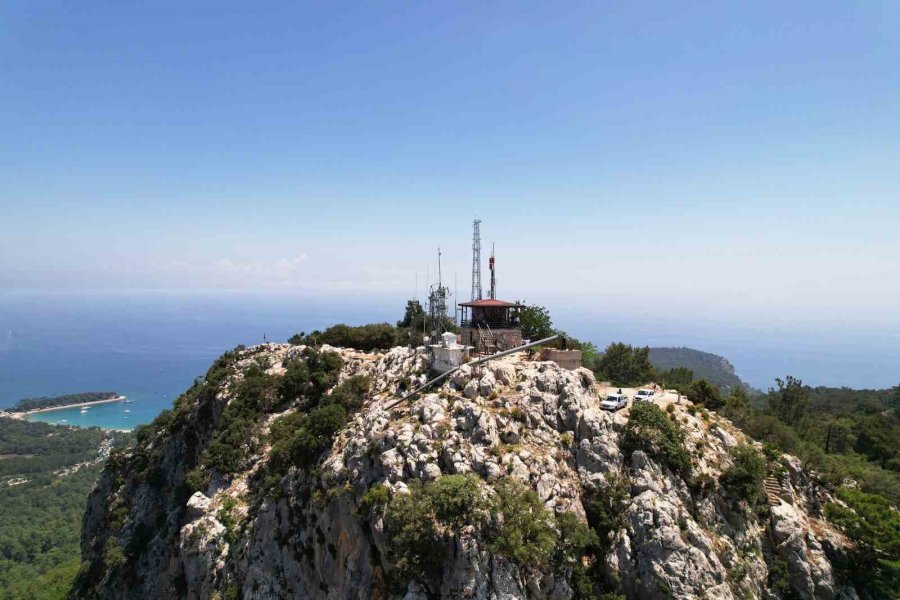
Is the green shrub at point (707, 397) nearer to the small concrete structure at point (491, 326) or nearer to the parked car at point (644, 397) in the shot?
the parked car at point (644, 397)

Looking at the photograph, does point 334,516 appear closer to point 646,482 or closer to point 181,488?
point 646,482

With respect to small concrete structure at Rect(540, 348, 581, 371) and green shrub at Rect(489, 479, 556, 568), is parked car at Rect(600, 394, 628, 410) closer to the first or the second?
small concrete structure at Rect(540, 348, 581, 371)

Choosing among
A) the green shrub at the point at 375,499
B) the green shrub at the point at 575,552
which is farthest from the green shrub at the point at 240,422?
the green shrub at the point at 575,552

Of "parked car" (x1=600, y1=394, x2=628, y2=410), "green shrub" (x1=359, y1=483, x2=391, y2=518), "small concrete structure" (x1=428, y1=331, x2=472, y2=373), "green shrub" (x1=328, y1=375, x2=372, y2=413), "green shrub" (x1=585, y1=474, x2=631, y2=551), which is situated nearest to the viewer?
"green shrub" (x1=585, y1=474, x2=631, y2=551)

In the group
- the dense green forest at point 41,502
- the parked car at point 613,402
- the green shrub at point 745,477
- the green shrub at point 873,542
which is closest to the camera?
the green shrub at point 873,542

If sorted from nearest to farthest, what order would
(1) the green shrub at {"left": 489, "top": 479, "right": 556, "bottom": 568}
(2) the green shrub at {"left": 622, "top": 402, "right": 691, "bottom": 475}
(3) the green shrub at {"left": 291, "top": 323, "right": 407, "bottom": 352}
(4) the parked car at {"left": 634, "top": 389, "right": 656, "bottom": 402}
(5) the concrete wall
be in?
(1) the green shrub at {"left": 489, "top": 479, "right": 556, "bottom": 568} < (2) the green shrub at {"left": 622, "top": 402, "right": 691, "bottom": 475} < (4) the parked car at {"left": 634, "top": 389, "right": 656, "bottom": 402} < (5) the concrete wall < (3) the green shrub at {"left": 291, "top": 323, "right": 407, "bottom": 352}

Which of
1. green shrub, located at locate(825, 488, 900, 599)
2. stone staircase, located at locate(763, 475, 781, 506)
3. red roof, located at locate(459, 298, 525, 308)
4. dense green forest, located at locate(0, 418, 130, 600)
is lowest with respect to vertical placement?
dense green forest, located at locate(0, 418, 130, 600)

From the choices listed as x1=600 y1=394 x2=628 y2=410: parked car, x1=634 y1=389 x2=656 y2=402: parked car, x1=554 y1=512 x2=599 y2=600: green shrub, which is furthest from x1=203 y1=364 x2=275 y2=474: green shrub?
x1=634 y1=389 x2=656 y2=402: parked car

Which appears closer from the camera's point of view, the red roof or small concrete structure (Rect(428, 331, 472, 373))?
small concrete structure (Rect(428, 331, 472, 373))
